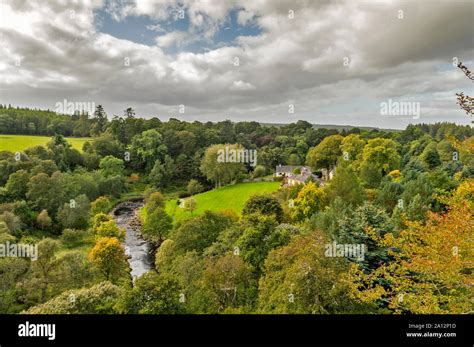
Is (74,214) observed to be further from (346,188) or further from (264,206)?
(346,188)

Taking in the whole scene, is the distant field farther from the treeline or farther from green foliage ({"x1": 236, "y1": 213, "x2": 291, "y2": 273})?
green foliage ({"x1": 236, "y1": 213, "x2": 291, "y2": 273})

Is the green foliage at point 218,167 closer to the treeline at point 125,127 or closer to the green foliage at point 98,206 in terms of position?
the treeline at point 125,127

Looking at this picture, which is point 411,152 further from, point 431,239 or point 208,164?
point 431,239

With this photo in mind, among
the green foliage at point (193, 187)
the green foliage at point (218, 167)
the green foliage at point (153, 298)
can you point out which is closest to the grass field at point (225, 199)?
the green foliage at point (218, 167)
